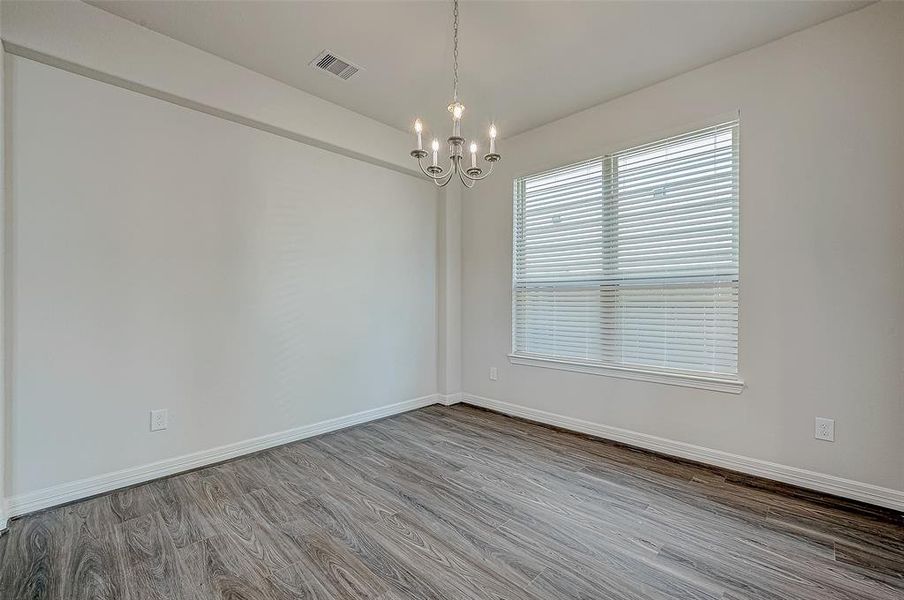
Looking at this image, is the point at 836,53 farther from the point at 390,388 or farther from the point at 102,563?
the point at 102,563

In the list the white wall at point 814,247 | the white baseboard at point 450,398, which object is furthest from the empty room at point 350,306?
the white baseboard at point 450,398

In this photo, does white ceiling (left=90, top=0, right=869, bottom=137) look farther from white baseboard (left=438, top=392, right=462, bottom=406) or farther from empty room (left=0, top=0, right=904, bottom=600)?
white baseboard (left=438, top=392, right=462, bottom=406)

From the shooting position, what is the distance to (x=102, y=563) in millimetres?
1697

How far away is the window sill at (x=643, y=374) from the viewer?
263cm

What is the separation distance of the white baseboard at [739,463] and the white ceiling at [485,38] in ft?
8.78

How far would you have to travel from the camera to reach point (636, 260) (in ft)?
10.0

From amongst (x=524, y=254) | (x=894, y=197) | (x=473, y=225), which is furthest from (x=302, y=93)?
(x=894, y=197)

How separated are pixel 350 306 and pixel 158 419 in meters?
1.58

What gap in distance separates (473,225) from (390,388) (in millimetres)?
1919

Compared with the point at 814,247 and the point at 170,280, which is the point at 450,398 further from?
the point at 814,247

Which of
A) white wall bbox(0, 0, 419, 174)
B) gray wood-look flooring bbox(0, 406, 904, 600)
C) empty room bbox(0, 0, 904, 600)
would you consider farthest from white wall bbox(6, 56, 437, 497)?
gray wood-look flooring bbox(0, 406, 904, 600)

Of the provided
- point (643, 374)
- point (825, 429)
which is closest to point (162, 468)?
point (643, 374)

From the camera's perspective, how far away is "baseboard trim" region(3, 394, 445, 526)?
6.88ft

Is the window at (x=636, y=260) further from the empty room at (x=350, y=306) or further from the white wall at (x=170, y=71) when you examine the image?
the white wall at (x=170, y=71)
